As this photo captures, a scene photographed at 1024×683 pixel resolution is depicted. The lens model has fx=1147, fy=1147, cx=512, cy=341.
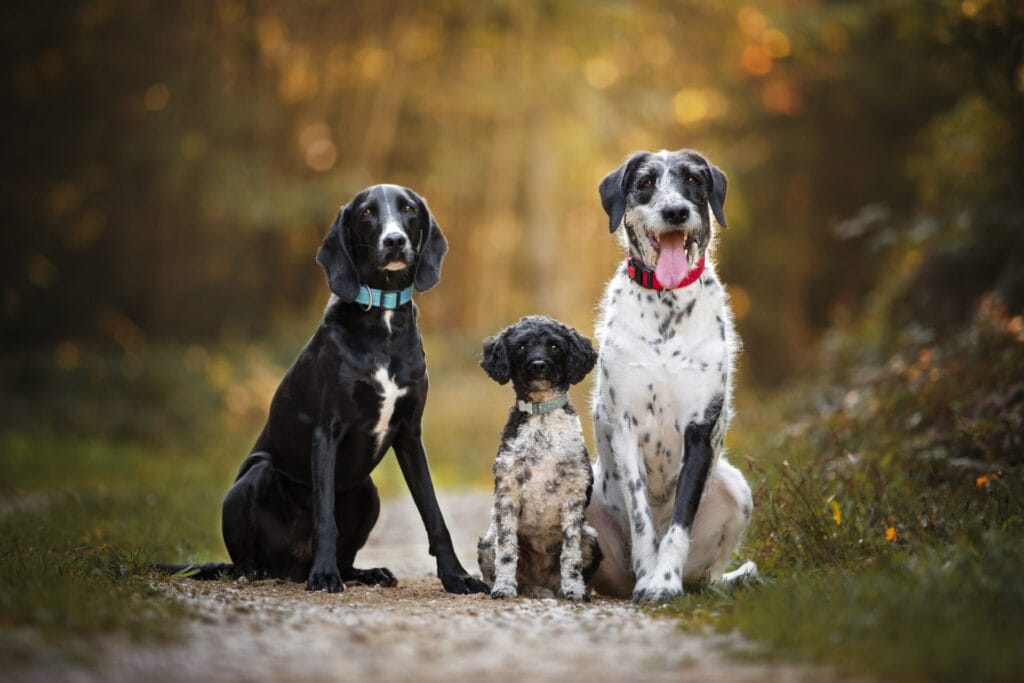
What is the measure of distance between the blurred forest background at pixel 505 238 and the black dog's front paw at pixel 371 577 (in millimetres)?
1081

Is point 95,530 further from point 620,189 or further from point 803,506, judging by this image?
point 803,506

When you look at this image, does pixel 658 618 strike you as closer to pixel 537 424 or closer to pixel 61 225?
pixel 537 424

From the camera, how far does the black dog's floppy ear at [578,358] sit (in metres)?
5.79

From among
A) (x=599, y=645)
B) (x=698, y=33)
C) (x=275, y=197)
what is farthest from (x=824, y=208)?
(x=599, y=645)

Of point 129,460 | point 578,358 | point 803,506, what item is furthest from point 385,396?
point 129,460

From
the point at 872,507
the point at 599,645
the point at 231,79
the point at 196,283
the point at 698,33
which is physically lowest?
the point at 599,645

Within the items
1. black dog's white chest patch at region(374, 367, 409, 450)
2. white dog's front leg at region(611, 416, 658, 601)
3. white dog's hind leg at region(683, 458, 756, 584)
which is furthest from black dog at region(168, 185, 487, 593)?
white dog's hind leg at region(683, 458, 756, 584)

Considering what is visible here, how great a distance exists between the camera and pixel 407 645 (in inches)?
157

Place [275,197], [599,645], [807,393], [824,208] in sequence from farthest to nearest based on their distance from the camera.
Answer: [824,208]
[275,197]
[807,393]
[599,645]

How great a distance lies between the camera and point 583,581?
18.1 feet

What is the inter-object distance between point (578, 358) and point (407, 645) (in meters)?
2.16

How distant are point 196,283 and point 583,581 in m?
17.8

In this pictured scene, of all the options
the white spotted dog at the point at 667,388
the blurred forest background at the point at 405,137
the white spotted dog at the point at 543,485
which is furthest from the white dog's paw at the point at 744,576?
the blurred forest background at the point at 405,137

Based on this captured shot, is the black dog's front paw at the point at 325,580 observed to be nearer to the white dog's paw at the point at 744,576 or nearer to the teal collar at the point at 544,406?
the teal collar at the point at 544,406
